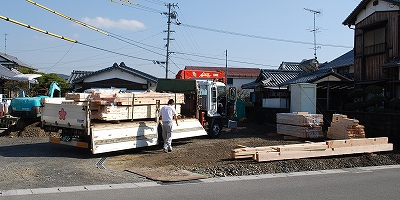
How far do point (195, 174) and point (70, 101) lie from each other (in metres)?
5.66

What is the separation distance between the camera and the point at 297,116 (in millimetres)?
17766

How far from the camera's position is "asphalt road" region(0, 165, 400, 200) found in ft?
26.7

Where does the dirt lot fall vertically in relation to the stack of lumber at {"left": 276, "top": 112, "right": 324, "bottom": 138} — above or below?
below

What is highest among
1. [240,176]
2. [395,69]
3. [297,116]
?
[395,69]

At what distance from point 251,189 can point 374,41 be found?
55.9ft

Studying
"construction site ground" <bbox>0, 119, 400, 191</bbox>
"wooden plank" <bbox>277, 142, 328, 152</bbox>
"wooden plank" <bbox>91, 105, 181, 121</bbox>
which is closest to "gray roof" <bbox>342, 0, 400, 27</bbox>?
"construction site ground" <bbox>0, 119, 400, 191</bbox>

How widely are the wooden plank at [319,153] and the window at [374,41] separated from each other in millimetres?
9335

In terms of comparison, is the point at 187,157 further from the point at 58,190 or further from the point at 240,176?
the point at 58,190

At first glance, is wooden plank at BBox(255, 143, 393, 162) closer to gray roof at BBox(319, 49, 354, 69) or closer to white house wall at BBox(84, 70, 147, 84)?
gray roof at BBox(319, 49, 354, 69)

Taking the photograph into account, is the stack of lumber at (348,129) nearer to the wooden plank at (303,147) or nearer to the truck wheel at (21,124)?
the wooden plank at (303,147)

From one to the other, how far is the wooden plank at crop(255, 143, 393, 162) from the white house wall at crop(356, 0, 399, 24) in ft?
32.0

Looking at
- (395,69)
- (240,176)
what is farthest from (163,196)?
(395,69)

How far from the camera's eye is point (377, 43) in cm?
2239

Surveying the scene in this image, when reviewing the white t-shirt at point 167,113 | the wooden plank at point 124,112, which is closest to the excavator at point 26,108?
the wooden plank at point 124,112
